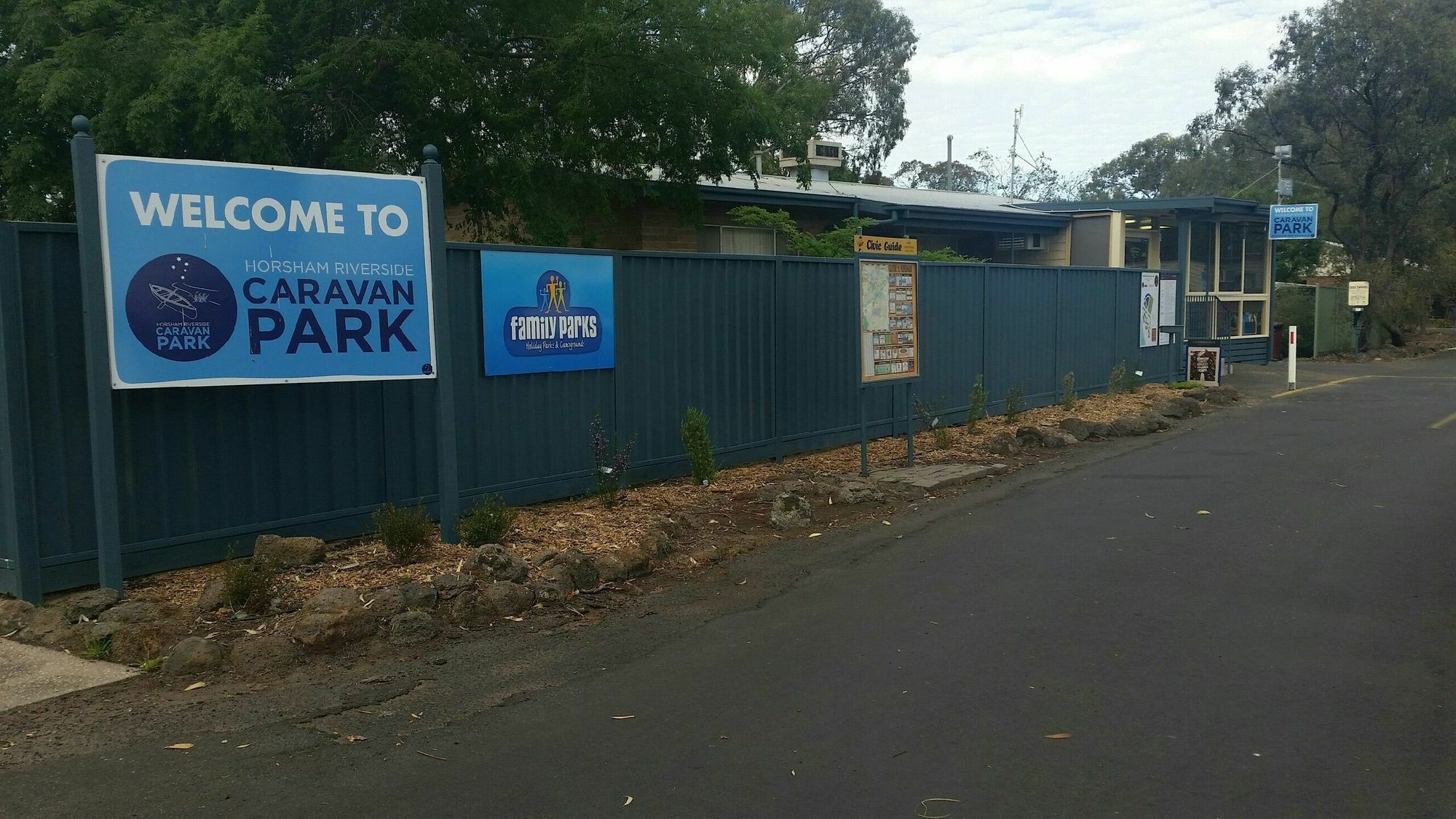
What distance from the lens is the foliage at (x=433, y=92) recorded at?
1300 cm

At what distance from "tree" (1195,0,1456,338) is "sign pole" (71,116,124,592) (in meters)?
37.9

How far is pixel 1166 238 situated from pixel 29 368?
30.4 m

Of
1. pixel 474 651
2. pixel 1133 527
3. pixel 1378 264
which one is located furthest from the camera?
pixel 1378 264

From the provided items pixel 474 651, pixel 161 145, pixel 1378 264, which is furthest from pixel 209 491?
pixel 1378 264

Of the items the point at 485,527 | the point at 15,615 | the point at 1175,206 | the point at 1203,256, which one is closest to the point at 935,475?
the point at 485,527

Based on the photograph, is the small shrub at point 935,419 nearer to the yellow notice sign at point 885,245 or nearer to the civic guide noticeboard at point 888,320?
the civic guide noticeboard at point 888,320

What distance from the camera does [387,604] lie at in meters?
6.70

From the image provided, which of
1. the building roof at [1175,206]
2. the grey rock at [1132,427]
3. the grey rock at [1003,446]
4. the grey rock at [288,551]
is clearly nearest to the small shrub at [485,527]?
the grey rock at [288,551]

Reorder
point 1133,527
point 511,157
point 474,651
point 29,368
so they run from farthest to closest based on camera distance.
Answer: point 511,157
point 1133,527
point 29,368
point 474,651

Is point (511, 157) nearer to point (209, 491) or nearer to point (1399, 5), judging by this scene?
point (209, 491)

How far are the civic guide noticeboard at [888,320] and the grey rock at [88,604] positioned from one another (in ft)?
23.2

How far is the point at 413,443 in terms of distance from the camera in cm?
898

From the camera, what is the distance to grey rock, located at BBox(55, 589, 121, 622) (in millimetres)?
6660

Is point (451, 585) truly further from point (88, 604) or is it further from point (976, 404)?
point (976, 404)
